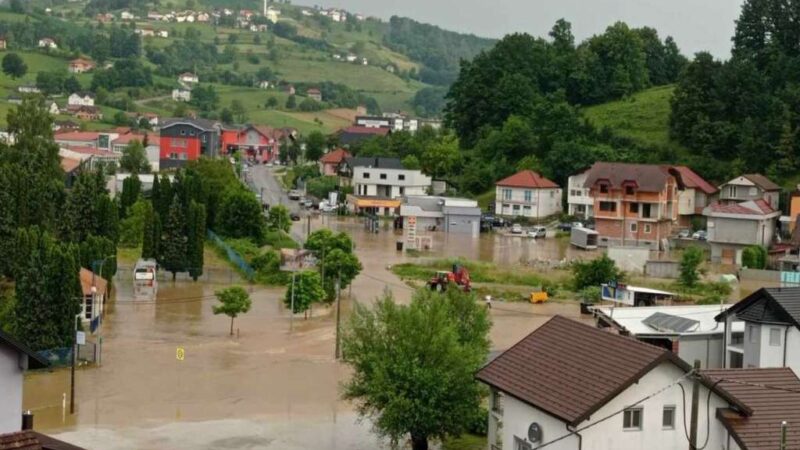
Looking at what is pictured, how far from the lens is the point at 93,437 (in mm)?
19047

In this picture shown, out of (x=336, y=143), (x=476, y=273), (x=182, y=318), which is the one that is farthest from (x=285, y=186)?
(x=182, y=318)

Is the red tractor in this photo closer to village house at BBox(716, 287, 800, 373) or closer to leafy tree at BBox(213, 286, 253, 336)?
leafy tree at BBox(213, 286, 253, 336)

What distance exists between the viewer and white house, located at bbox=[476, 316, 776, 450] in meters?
14.0

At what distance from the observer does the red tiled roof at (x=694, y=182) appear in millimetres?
52694

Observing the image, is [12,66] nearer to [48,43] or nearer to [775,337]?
[48,43]

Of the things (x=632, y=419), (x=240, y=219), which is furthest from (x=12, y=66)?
(x=632, y=419)

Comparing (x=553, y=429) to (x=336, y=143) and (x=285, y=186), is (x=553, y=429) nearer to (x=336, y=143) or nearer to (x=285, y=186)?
(x=285, y=186)

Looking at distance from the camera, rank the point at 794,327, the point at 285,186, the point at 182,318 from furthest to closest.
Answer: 1. the point at 285,186
2. the point at 182,318
3. the point at 794,327

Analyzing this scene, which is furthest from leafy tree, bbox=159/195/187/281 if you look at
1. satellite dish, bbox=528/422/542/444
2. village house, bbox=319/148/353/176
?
village house, bbox=319/148/353/176

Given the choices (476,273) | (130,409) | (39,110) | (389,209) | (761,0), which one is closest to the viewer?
(130,409)

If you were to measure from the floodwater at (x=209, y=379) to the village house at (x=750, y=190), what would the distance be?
1842cm

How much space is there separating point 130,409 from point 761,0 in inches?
2023

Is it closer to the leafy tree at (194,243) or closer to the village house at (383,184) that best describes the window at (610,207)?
the village house at (383,184)

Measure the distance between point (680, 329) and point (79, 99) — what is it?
91084mm
